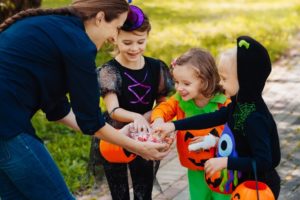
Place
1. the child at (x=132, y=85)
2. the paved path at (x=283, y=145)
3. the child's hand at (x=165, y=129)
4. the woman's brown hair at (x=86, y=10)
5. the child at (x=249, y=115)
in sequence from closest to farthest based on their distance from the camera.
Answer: the woman's brown hair at (x=86, y=10) < the child at (x=249, y=115) < the child's hand at (x=165, y=129) < the child at (x=132, y=85) < the paved path at (x=283, y=145)

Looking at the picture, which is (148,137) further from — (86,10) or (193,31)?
(193,31)

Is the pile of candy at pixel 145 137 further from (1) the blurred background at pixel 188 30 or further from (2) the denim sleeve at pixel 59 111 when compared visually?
(1) the blurred background at pixel 188 30

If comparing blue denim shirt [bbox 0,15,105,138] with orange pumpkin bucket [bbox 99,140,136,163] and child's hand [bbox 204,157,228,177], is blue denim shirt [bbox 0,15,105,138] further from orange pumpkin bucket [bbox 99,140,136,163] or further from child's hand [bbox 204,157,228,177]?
orange pumpkin bucket [bbox 99,140,136,163]

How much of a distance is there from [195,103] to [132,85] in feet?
1.44

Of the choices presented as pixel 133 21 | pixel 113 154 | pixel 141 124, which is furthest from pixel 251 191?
pixel 133 21

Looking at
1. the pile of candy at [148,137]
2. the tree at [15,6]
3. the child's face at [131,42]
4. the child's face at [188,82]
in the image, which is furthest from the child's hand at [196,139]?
the tree at [15,6]

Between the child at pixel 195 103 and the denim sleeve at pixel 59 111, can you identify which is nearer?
the denim sleeve at pixel 59 111

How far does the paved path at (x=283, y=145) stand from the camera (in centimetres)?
501

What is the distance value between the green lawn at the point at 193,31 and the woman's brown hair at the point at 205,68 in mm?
1875

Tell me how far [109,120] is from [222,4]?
1329 cm

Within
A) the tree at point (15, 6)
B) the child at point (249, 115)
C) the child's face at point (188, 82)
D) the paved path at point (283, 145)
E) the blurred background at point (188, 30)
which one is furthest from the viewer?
the tree at point (15, 6)

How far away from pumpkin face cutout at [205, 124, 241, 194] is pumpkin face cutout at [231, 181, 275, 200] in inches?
6.9

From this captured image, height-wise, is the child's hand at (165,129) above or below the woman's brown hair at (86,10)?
below

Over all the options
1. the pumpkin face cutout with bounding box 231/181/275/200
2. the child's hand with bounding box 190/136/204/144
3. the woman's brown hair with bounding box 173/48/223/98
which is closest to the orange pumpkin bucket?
the child's hand with bounding box 190/136/204/144
